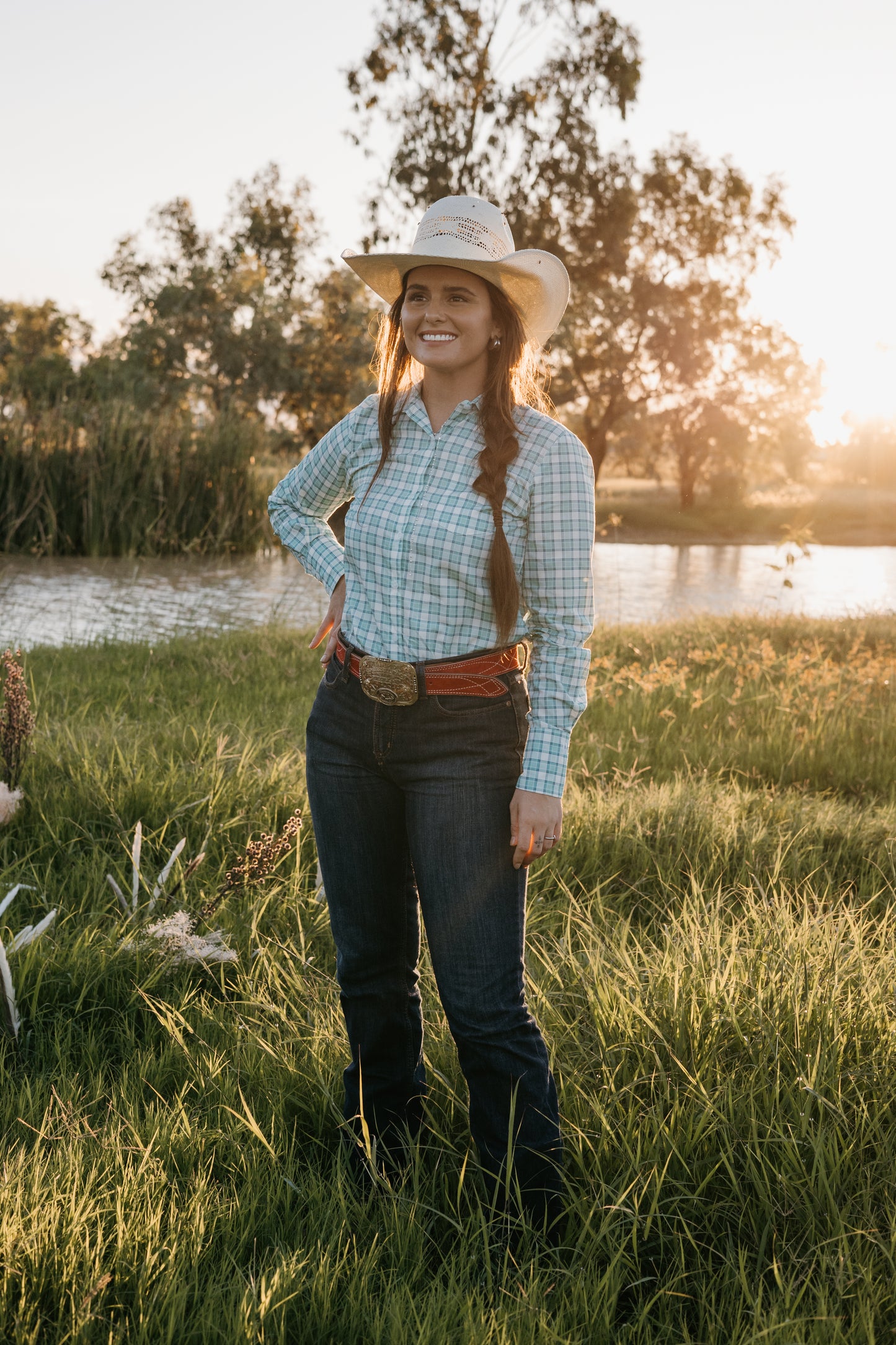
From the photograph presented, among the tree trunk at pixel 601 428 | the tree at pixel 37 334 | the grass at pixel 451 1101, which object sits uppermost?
the tree at pixel 37 334

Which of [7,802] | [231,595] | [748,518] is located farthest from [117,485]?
[748,518]

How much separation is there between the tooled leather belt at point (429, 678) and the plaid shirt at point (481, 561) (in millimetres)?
42

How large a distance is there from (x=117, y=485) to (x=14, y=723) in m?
9.76

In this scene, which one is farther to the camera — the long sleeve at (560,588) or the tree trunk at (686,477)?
the tree trunk at (686,477)

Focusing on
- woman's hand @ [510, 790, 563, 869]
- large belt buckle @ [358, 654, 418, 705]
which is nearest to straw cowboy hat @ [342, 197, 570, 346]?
large belt buckle @ [358, 654, 418, 705]

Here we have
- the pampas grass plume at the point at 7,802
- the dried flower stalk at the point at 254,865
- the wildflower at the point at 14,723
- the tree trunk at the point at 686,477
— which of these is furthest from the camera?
the tree trunk at the point at 686,477

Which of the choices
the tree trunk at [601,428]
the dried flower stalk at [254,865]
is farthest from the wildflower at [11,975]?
the tree trunk at [601,428]

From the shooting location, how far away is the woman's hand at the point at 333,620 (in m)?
2.29

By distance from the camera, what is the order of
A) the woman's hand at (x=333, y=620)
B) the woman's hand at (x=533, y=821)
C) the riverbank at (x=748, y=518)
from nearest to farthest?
the woman's hand at (x=533, y=821) → the woman's hand at (x=333, y=620) → the riverbank at (x=748, y=518)

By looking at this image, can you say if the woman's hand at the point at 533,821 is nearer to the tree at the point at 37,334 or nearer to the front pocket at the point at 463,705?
the front pocket at the point at 463,705

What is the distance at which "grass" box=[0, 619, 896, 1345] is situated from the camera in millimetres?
1789

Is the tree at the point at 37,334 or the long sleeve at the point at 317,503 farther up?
the tree at the point at 37,334

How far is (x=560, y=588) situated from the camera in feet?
6.82

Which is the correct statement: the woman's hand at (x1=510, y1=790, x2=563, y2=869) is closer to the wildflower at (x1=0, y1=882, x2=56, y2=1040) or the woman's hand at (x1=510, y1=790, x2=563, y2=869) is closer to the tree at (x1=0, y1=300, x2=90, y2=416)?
the wildflower at (x1=0, y1=882, x2=56, y2=1040)
